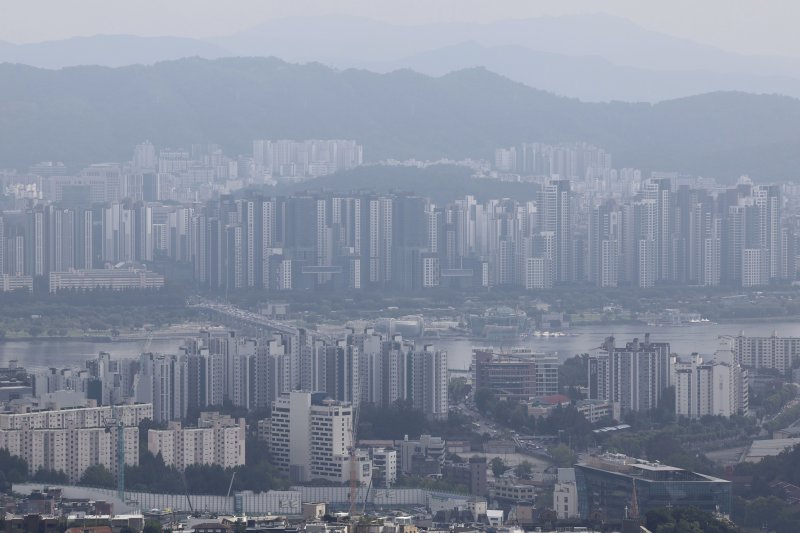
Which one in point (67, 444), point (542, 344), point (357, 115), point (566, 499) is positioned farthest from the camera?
point (357, 115)

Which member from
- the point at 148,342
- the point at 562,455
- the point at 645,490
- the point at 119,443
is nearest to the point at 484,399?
the point at 562,455

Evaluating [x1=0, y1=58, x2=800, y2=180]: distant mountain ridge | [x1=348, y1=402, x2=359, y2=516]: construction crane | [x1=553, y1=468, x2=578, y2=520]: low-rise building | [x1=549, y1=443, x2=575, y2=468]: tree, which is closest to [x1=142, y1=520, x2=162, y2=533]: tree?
[x1=348, y1=402, x2=359, y2=516]: construction crane

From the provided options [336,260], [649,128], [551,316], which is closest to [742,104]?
[649,128]

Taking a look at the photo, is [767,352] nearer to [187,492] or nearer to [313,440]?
[313,440]

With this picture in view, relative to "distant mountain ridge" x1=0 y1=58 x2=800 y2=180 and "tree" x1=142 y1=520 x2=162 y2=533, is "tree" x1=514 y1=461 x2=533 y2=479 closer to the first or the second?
"tree" x1=142 y1=520 x2=162 y2=533

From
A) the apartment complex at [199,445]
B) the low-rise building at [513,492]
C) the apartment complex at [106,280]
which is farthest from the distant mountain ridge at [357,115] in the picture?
the low-rise building at [513,492]

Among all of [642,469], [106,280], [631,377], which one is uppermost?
[106,280]
